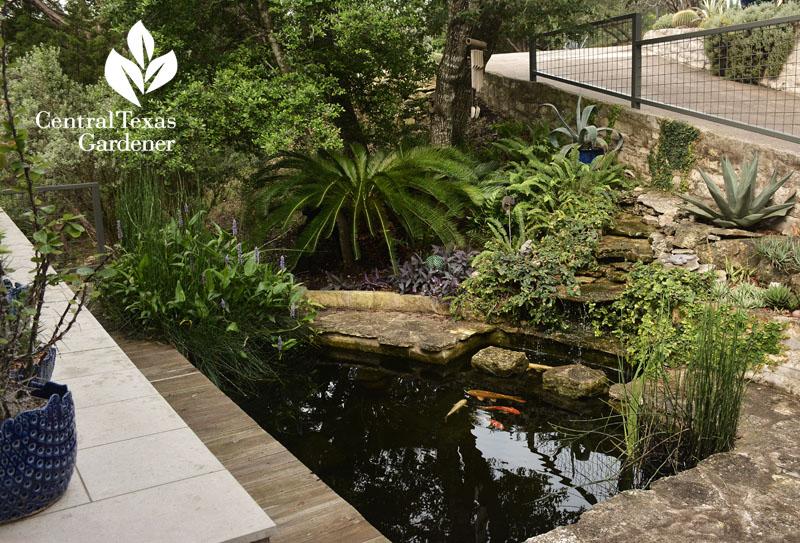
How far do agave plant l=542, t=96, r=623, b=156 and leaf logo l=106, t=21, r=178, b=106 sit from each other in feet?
12.5

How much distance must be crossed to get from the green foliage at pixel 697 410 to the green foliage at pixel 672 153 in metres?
3.27

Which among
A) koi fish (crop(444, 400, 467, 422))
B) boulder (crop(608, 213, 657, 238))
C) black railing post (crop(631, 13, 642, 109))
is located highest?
black railing post (crop(631, 13, 642, 109))

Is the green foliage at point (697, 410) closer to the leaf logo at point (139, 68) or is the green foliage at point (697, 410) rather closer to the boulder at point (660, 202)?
the boulder at point (660, 202)

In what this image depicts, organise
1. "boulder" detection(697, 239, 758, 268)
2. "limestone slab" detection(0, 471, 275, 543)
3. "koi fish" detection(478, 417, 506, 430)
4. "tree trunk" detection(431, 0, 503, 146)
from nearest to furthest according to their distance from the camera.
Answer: "limestone slab" detection(0, 471, 275, 543), "koi fish" detection(478, 417, 506, 430), "boulder" detection(697, 239, 758, 268), "tree trunk" detection(431, 0, 503, 146)

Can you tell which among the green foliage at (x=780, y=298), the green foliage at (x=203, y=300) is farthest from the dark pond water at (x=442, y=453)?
the green foliage at (x=780, y=298)

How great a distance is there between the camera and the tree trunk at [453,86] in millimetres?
6906

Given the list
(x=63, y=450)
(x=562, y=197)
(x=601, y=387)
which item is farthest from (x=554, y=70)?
(x=63, y=450)

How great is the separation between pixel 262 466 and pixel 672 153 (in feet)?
16.9

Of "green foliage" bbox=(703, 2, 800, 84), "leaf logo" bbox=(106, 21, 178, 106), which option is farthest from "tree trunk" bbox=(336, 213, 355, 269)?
"green foliage" bbox=(703, 2, 800, 84)

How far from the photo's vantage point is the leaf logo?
5977 mm

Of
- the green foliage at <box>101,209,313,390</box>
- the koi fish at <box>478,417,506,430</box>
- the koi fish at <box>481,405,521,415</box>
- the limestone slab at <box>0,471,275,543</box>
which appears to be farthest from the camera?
the green foliage at <box>101,209,313,390</box>

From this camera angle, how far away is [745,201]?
5277 millimetres

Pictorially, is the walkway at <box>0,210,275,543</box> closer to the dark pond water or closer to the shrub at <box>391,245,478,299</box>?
the dark pond water

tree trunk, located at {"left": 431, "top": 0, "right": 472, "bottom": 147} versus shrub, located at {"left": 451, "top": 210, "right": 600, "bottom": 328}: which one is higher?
tree trunk, located at {"left": 431, "top": 0, "right": 472, "bottom": 147}
